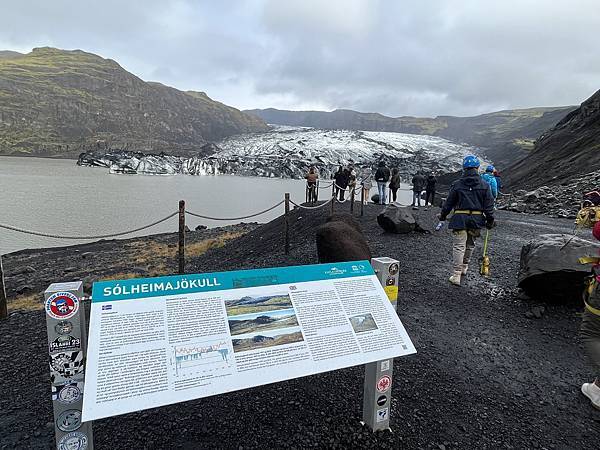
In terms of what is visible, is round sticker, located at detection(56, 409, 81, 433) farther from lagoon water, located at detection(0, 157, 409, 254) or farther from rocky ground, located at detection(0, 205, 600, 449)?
lagoon water, located at detection(0, 157, 409, 254)

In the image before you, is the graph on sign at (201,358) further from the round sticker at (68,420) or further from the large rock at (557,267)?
the large rock at (557,267)

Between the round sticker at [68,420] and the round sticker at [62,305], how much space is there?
0.56 m

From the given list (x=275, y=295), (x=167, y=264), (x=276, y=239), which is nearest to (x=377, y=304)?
(x=275, y=295)

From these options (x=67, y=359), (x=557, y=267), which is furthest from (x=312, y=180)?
(x=67, y=359)

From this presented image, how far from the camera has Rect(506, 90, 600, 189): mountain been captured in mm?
22031

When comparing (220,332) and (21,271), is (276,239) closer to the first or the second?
(21,271)

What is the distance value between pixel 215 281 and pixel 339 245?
409 centimetres

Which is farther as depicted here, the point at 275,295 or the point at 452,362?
the point at 452,362

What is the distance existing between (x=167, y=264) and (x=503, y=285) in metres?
10.1

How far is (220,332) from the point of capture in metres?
2.24

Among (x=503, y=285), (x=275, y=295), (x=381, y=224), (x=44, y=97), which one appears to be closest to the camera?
(x=275, y=295)

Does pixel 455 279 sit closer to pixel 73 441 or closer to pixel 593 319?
pixel 593 319

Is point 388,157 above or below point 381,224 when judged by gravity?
above

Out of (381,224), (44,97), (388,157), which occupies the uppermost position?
(44,97)
